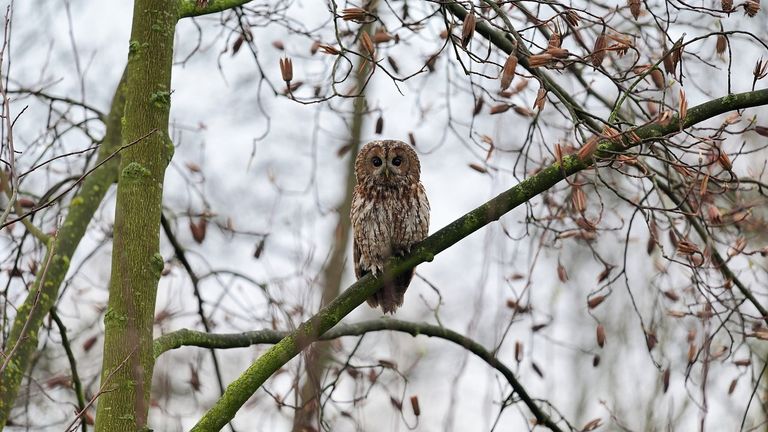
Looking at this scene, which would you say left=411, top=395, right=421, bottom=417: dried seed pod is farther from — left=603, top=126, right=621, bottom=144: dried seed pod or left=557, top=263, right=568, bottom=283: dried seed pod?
left=603, top=126, right=621, bottom=144: dried seed pod

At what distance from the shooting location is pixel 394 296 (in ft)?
15.7

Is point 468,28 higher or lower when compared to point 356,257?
lower

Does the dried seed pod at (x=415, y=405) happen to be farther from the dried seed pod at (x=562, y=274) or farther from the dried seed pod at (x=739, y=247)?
the dried seed pod at (x=739, y=247)

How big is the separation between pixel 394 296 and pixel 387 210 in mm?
480

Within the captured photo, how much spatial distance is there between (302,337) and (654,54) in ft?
9.87

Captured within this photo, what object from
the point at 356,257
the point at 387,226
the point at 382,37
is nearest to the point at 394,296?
the point at 356,257

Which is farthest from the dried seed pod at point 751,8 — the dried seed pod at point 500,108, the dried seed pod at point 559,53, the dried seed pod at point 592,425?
the dried seed pod at point 592,425

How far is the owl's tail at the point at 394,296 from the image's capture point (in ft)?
15.2

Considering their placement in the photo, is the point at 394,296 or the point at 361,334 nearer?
the point at 361,334

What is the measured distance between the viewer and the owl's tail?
4637 mm

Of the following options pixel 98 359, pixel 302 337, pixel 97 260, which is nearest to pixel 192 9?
pixel 302 337

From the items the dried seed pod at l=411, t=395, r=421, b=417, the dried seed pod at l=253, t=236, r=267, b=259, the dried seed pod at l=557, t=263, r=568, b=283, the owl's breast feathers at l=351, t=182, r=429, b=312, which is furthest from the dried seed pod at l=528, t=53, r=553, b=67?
the dried seed pod at l=253, t=236, r=267, b=259

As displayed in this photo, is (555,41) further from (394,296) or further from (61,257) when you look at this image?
(61,257)

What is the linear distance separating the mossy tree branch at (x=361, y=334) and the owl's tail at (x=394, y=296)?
458 mm
